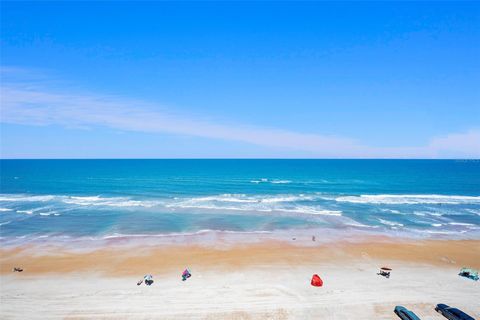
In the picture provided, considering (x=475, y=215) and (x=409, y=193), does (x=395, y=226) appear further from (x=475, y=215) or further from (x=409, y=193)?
(x=409, y=193)

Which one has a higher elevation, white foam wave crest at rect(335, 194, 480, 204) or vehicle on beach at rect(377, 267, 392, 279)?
white foam wave crest at rect(335, 194, 480, 204)

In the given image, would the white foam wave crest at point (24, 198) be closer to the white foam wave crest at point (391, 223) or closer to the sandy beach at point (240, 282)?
the sandy beach at point (240, 282)

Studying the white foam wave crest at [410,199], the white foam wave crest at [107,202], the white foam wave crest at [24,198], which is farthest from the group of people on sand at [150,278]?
the white foam wave crest at [24,198]

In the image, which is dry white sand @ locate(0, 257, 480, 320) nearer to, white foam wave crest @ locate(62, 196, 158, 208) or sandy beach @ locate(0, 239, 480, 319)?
sandy beach @ locate(0, 239, 480, 319)

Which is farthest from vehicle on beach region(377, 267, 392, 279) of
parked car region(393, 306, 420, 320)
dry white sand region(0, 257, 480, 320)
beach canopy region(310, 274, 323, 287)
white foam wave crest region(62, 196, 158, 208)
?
white foam wave crest region(62, 196, 158, 208)

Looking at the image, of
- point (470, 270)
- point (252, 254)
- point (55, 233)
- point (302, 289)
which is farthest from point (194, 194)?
point (470, 270)

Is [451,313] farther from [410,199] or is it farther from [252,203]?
[410,199]

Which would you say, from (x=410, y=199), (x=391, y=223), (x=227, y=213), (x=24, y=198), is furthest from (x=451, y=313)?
(x=24, y=198)
